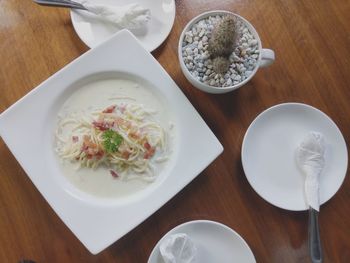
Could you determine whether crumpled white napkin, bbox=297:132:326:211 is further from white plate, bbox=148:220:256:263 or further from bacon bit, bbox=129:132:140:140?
bacon bit, bbox=129:132:140:140

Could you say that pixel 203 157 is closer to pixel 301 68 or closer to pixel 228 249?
pixel 228 249

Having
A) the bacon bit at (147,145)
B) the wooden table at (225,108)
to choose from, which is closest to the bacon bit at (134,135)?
the bacon bit at (147,145)

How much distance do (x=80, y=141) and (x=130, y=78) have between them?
21 centimetres

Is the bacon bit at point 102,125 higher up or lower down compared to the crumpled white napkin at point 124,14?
lower down

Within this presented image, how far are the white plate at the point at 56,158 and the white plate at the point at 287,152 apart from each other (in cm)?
13

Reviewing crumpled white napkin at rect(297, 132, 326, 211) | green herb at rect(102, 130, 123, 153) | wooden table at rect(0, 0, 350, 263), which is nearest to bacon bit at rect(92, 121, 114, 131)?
green herb at rect(102, 130, 123, 153)

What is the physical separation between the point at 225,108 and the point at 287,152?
21 cm

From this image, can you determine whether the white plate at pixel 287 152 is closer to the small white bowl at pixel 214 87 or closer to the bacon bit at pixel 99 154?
the small white bowl at pixel 214 87

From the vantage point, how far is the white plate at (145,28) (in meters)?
1.15

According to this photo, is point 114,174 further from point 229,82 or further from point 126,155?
point 229,82

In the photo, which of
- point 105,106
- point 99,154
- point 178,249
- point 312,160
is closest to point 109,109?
point 105,106

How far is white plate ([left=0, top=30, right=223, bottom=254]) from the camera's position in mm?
1062

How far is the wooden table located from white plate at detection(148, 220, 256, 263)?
0.17 ft

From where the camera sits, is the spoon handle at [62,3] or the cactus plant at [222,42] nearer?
the cactus plant at [222,42]
